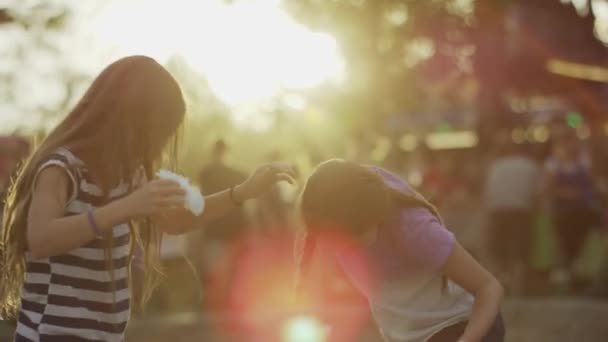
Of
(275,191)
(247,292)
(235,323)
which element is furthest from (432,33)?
(235,323)

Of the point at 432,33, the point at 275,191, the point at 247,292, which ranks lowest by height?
the point at 247,292

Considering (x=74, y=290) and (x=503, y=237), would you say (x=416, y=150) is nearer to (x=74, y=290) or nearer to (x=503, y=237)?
(x=503, y=237)

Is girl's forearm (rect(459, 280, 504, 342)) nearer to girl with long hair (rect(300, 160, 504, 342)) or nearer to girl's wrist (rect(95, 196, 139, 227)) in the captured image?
girl with long hair (rect(300, 160, 504, 342))

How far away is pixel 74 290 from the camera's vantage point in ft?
11.3

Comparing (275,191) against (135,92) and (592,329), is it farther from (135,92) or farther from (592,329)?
(135,92)

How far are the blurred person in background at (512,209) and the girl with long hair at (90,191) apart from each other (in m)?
8.44

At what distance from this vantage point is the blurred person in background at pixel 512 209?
11750 millimetres

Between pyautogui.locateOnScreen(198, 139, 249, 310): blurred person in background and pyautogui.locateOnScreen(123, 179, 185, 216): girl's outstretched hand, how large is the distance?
778 centimetres

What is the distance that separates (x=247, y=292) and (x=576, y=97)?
7948 millimetres

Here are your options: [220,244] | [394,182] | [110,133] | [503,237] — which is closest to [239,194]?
[394,182]

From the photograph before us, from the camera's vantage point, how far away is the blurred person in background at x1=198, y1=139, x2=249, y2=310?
11094mm

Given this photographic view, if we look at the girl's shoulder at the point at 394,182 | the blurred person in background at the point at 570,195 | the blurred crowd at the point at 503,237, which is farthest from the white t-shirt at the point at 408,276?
the blurred person in background at the point at 570,195

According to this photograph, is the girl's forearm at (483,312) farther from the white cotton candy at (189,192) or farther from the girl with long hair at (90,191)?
the girl with long hair at (90,191)

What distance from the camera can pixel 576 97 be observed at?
18062mm
